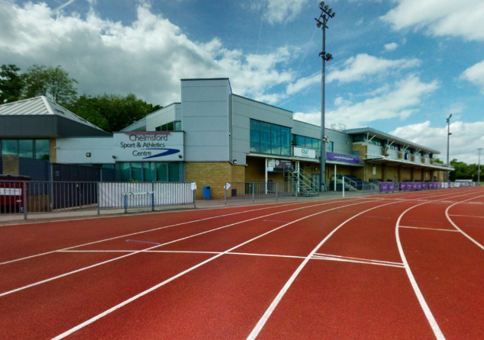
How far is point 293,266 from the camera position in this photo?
490 cm

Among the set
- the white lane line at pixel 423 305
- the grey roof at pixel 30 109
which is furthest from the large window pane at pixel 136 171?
the white lane line at pixel 423 305

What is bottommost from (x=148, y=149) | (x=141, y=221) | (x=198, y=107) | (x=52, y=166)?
(x=141, y=221)

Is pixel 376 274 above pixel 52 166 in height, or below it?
below

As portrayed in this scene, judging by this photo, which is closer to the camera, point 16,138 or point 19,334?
point 19,334

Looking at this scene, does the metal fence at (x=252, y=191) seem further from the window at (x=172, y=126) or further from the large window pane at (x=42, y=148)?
the large window pane at (x=42, y=148)

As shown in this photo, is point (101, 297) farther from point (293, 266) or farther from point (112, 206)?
point (112, 206)

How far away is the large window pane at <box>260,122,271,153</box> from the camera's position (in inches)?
963

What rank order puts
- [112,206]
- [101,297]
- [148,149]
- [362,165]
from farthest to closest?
[362,165]
[148,149]
[112,206]
[101,297]

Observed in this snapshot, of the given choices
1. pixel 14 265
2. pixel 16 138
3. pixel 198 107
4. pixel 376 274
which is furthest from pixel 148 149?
pixel 376 274

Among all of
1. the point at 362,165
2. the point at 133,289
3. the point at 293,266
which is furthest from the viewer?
the point at 362,165

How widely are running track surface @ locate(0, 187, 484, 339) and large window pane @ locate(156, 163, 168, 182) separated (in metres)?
13.4

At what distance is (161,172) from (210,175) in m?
4.48

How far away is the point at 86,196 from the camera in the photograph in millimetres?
14555

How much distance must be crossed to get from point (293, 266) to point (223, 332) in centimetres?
248
